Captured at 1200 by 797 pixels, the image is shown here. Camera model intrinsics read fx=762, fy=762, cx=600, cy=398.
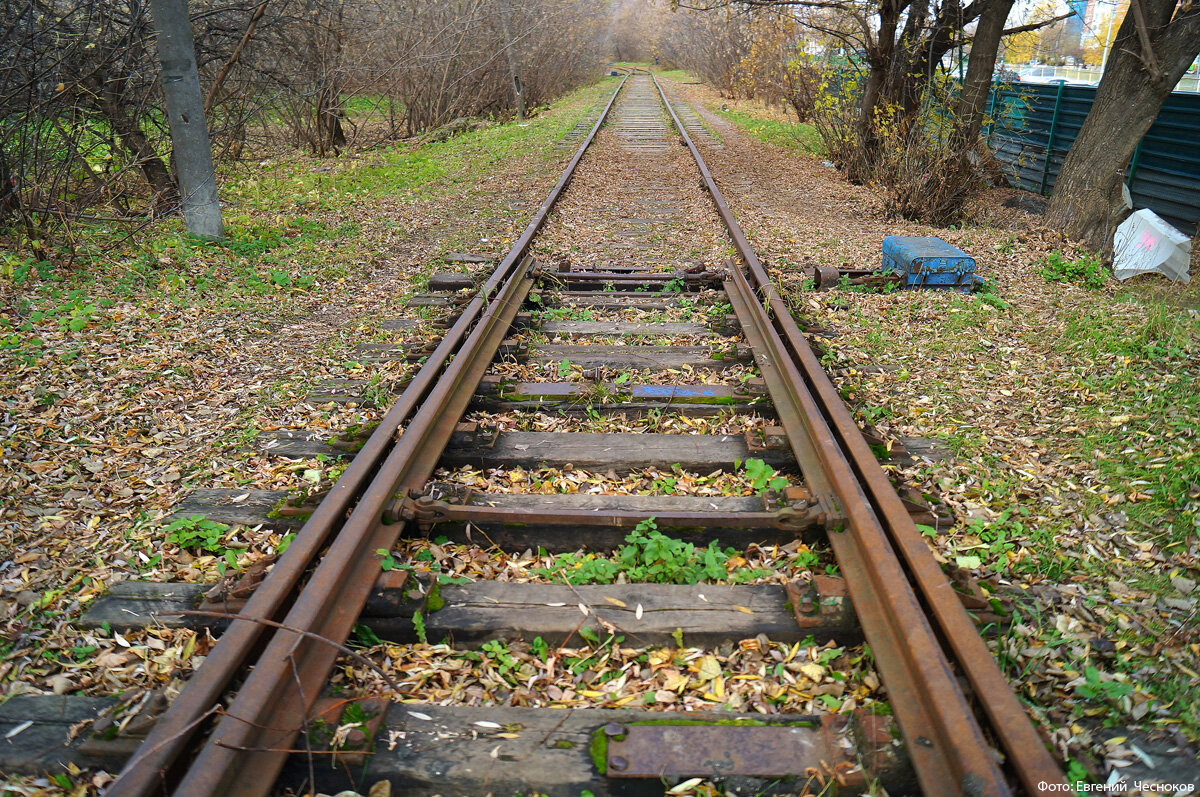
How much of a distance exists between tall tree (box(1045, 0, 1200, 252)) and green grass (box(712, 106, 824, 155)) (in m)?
7.24

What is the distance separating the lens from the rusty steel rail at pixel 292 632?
1.89 m

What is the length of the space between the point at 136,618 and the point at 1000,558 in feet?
10.6

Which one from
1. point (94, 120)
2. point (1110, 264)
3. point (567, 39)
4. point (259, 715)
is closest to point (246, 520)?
point (259, 715)

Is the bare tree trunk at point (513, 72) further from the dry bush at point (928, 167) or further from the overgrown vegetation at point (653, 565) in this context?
the overgrown vegetation at point (653, 565)

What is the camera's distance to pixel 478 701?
230cm

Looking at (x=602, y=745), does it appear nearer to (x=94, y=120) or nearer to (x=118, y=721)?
(x=118, y=721)

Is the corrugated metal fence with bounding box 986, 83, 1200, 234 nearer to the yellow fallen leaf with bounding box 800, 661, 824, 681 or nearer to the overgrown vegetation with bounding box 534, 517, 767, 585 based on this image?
the overgrown vegetation with bounding box 534, 517, 767, 585

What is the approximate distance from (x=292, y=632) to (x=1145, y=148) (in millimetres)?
11683

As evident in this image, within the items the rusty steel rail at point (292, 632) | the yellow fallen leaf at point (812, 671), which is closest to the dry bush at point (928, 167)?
the rusty steel rail at point (292, 632)

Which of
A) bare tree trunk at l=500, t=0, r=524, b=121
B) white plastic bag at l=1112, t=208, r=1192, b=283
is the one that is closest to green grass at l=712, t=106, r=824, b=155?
bare tree trunk at l=500, t=0, r=524, b=121

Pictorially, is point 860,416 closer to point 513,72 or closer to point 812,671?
point 812,671

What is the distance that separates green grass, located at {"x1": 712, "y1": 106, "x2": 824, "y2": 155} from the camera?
16.1 meters

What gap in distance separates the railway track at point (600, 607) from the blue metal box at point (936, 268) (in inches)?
91.4

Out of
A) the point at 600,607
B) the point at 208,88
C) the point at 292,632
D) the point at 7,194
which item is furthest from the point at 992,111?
the point at 292,632
